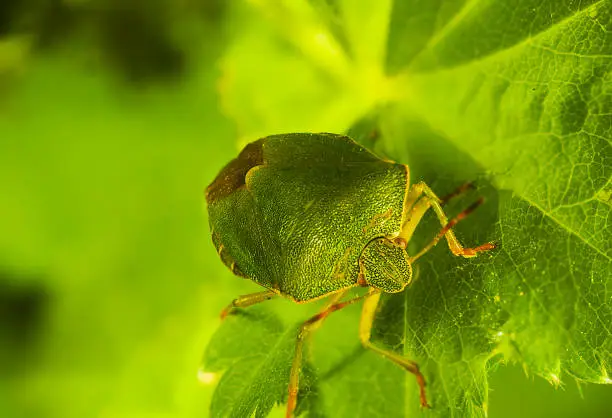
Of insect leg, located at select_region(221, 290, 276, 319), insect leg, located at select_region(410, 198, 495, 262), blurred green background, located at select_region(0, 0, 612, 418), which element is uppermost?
blurred green background, located at select_region(0, 0, 612, 418)

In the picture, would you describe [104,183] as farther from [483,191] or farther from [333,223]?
[483,191]

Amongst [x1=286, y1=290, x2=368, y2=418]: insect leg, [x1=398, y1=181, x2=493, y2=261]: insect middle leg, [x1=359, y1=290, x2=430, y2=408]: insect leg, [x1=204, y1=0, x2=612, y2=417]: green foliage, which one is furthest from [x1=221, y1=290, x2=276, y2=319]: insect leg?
[x1=398, y1=181, x2=493, y2=261]: insect middle leg

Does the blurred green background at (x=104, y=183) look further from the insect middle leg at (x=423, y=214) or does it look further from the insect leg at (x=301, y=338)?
the insect middle leg at (x=423, y=214)

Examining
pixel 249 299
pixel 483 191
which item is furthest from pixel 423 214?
pixel 249 299

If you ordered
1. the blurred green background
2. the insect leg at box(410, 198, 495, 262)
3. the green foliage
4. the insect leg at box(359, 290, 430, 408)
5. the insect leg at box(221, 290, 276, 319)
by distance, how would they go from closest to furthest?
1. the green foliage
2. the insect leg at box(410, 198, 495, 262)
3. the insect leg at box(359, 290, 430, 408)
4. the insect leg at box(221, 290, 276, 319)
5. the blurred green background

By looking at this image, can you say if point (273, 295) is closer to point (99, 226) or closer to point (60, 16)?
point (99, 226)

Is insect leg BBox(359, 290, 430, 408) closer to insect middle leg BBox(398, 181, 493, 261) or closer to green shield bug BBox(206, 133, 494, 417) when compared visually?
green shield bug BBox(206, 133, 494, 417)
